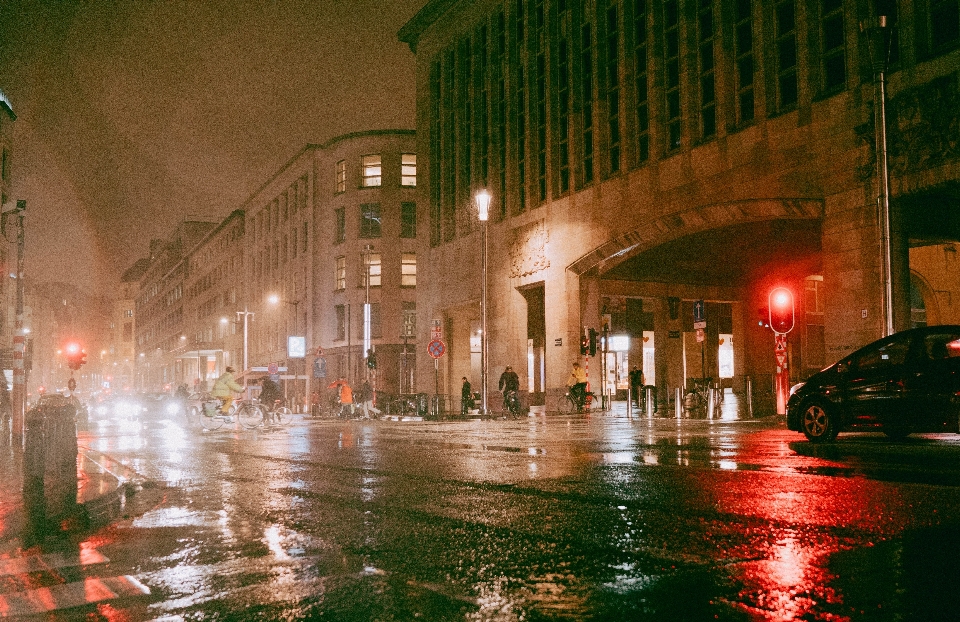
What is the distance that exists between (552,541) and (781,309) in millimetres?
15066

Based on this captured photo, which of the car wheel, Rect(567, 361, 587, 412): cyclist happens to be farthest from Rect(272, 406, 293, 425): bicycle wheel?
the car wheel

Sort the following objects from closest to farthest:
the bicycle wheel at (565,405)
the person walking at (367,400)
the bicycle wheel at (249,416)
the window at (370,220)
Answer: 1. the bicycle wheel at (249,416)
2. the bicycle wheel at (565,405)
3. the person walking at (367,400)
4. the window at (370,220)

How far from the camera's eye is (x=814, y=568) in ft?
14.8

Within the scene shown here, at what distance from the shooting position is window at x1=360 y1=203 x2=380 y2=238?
188ft

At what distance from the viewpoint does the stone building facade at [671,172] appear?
22375 millimetres

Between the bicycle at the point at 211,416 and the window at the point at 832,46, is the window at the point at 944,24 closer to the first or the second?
the window at the point at 832,46

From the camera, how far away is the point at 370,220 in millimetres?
57375

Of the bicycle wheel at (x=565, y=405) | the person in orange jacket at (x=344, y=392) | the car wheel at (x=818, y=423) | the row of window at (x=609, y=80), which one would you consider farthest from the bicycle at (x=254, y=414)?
the car wheel at (x=818, y=423)

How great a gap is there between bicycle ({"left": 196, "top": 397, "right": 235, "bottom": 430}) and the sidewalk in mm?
13097

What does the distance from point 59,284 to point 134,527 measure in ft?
613

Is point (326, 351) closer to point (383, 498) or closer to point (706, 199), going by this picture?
point (706, 199)

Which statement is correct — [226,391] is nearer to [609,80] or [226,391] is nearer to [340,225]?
[609,80]

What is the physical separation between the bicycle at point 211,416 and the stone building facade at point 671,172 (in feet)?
48.4

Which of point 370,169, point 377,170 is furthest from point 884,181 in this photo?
point 370,169
